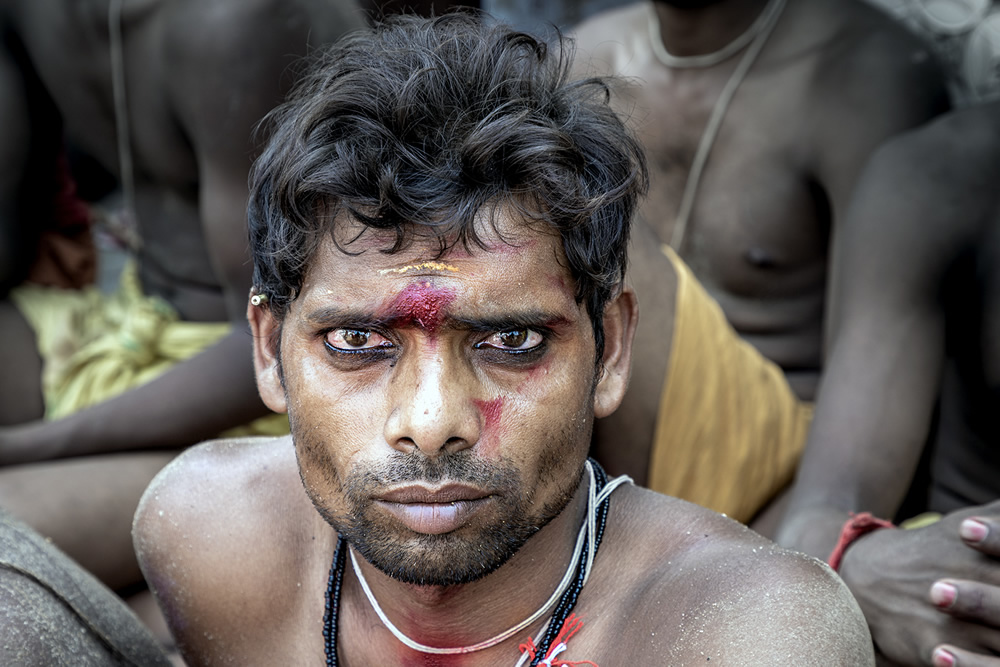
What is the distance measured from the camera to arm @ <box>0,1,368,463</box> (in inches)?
118

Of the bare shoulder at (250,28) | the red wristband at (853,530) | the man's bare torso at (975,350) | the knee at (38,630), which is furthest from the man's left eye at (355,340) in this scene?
the man's bare torso at (975,350)

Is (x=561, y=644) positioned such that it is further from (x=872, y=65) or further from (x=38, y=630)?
(x=872, y=65)

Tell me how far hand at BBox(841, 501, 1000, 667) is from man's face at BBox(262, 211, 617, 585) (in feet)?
2.59

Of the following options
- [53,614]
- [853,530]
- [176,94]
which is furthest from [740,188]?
[53,614]

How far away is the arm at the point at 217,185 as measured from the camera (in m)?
3.01

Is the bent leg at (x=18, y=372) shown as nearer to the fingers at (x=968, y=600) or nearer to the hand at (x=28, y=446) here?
the hand at (x=28, y=446)

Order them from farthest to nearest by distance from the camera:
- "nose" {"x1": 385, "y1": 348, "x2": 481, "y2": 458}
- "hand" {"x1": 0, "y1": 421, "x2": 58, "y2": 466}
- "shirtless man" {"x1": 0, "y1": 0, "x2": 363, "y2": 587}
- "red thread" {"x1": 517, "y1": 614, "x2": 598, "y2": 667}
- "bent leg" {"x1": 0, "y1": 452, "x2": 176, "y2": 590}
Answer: "hand" {"x1": 0, "y1": 421, "x2": 58, "y2": 466}
"shirtless man" {"x1": 0, "y1": 0, "x2": 363, "y2": 587}
"bent leg" {"x1": 0, "y1": 452, "x2": 176, "y2": 590}
"red thread" {"x1": 517, "y1": 614, "x2": 598, "y2": 667}
"nose" {"x1": 385, "y1": 348, "x2": 481, "y2": 458}

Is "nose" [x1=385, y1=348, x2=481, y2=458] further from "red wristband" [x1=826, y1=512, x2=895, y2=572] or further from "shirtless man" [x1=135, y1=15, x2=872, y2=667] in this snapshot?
"red wristband" [x1=826, y1=512, x2=895, y2=572]

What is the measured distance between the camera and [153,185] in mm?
3543

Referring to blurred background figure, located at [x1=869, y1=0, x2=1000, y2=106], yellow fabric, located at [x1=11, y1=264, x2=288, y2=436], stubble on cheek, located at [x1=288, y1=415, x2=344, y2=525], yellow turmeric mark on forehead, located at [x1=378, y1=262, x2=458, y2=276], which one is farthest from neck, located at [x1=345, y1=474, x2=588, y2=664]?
blurred background figure, located at [x1=869, y1=0, x2=1000, y2=106]

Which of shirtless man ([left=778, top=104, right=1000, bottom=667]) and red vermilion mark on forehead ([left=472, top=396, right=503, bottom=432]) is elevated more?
red vermilion mark on forehead ([left=472, top=396, right=503, bottom=432])

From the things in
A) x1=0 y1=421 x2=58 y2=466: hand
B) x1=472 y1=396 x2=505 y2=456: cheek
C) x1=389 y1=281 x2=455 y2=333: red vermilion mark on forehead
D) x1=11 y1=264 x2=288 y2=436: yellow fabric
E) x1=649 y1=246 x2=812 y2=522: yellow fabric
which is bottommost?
x1=0 y1=421 x2=58 y2=466: hand

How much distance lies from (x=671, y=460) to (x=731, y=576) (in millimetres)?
1056

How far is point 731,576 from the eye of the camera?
172 cm
